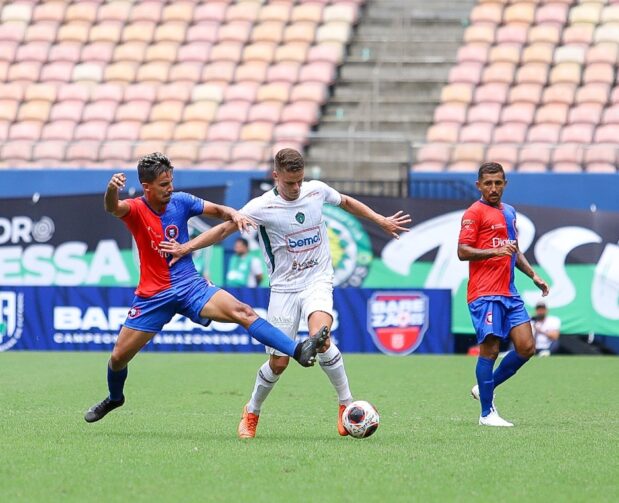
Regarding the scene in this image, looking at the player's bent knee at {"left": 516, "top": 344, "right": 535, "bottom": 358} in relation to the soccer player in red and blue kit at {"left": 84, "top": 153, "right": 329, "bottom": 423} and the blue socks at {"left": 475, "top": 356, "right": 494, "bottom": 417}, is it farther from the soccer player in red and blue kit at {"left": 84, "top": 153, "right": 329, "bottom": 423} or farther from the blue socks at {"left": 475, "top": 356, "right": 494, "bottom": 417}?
the soccer player in red and blue kit at {"left": 84, "top": 153, "right": 329, "bottom": 423}

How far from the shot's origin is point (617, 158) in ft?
72.0

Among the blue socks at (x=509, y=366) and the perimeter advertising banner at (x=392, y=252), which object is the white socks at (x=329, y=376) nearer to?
the blue socks at (x=509, y=366)

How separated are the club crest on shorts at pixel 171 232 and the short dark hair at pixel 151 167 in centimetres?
38

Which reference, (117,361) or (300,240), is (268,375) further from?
(117,361)

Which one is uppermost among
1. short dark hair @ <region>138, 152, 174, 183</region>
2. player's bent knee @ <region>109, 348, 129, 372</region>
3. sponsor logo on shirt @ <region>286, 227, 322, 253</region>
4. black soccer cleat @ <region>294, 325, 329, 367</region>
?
short dark hair @ <region>138, 152, 174, 183</region>

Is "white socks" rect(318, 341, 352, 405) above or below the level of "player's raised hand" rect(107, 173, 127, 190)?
below

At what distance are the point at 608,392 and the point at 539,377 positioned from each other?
2.32 meters

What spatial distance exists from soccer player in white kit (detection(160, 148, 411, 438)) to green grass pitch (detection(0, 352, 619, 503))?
432mm

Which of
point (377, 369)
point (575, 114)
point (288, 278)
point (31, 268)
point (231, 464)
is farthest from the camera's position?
point (575, 114)

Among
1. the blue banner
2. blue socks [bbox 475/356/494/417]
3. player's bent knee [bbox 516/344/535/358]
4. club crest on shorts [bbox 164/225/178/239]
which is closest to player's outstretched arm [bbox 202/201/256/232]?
club crest on shorts [bbox 164/225/178/239]

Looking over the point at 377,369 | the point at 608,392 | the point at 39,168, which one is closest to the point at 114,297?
the point at 39,168

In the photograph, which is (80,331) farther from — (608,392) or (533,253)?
(608,392)

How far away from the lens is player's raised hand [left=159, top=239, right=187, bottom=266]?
9.24 meters

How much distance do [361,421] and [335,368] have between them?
545 millimetres
